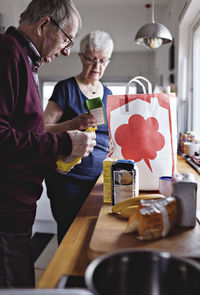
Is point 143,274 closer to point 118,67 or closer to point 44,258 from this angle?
point 44,258

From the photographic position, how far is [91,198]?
1.13 meters

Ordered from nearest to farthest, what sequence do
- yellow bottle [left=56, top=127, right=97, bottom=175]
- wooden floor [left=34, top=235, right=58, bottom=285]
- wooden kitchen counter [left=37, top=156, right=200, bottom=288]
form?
wooden kitchen counter [left=37, top=156, right=200, bottom=288], yellow bottle [left=56, top=127, right=97, bottom=175], wooden floor [left=34, top=235, right=58, bottom=285]

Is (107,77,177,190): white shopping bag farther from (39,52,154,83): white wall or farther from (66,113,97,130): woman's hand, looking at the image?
(39,52,154,83): white wall

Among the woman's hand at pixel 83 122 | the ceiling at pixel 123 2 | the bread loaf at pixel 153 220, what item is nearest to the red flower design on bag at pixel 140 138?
the woman's hand at pixel 83 122

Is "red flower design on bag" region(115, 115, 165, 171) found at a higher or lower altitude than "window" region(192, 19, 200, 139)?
lower

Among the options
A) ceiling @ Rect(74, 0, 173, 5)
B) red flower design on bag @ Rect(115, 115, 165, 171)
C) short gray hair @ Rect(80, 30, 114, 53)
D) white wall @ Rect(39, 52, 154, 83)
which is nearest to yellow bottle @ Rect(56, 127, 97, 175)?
red flower design on bag @ Rect(115, 115, 165, 171)

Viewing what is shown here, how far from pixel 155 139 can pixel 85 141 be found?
10.9 inches

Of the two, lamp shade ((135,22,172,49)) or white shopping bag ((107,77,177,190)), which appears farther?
lamp shade ((135,22,172,49))

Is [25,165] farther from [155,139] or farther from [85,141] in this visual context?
[155,139]

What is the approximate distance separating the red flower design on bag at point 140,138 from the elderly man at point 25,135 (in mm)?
163

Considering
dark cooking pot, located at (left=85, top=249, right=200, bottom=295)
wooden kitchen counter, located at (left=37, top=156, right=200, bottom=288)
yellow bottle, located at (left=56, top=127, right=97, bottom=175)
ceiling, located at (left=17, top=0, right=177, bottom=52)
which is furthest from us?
ceiling, located at (left=17, top=0, right=177, bottom=52)

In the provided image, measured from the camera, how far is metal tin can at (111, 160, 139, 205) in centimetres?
93

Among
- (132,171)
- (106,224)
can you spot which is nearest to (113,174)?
(132,171)

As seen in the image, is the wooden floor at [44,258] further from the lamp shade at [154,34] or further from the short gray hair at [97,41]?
the lamp shade at [154,34]
